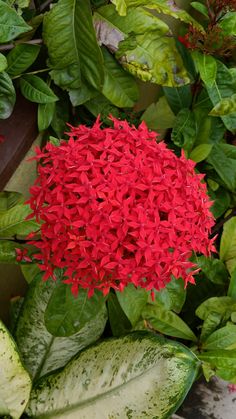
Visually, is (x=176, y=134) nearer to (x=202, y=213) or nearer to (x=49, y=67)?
(x=49, y=67)

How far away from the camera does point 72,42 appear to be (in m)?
1.48

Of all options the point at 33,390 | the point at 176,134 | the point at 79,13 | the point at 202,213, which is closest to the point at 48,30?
the point at 79,13

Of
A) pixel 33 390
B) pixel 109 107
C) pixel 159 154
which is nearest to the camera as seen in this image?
pixel 159 154

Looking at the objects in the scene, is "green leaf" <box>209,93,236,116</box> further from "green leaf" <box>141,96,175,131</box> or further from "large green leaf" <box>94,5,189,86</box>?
"green leaf" <box>141,96,175,131</box>

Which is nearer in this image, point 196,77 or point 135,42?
point 135,42

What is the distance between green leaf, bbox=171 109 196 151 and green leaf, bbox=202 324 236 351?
522 millimetres

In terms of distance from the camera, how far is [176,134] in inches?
67.1

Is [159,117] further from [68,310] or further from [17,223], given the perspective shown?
[68,310]

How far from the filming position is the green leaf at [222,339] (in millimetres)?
1512

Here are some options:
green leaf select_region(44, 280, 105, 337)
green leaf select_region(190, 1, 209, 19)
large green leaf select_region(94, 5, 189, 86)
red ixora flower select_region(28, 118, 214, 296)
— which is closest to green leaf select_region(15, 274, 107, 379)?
green leaf select_region(44, 280, 105, 337)

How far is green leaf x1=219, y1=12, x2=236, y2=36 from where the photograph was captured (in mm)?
1559

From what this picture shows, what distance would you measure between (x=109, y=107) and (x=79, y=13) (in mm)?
314

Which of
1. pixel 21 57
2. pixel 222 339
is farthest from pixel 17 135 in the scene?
pixel 222 339

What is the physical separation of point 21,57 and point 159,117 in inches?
19.6
